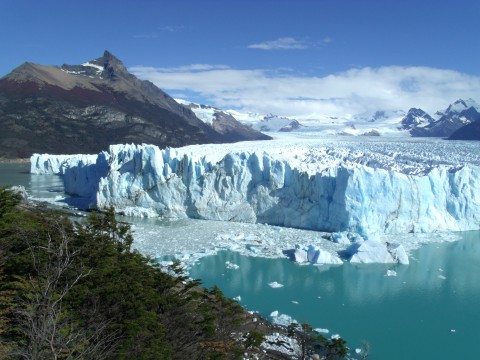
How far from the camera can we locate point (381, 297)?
30.9 feet

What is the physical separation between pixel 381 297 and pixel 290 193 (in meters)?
6.51

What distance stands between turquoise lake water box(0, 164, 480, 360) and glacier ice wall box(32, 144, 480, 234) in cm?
210

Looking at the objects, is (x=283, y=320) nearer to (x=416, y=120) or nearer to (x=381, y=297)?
(x=381, y=297)

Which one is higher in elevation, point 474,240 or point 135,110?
point 135,110

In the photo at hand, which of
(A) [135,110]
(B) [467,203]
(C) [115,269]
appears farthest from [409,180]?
Result: (A) [135,110]

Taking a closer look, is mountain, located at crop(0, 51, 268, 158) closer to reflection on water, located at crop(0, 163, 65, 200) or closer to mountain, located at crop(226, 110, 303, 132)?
reflection on water, located at crop(0, 163, 65, 200)

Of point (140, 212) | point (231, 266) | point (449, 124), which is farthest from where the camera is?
point (449, 124)

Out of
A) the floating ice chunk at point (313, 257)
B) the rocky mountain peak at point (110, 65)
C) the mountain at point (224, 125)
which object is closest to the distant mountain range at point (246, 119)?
the mountain at point (224, 125)

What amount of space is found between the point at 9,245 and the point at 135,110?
187 ft

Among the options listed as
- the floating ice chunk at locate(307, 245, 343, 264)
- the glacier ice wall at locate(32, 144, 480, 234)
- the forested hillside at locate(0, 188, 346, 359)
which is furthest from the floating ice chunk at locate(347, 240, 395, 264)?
the forested hillside at locate(0, 188, 346, 359)

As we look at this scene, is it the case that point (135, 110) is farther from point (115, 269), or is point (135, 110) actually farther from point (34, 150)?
point (115, 269)

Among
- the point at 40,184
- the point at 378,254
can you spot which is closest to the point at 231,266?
the point at 378,254

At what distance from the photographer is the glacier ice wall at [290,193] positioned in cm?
1450

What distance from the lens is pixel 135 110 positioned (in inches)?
2400
